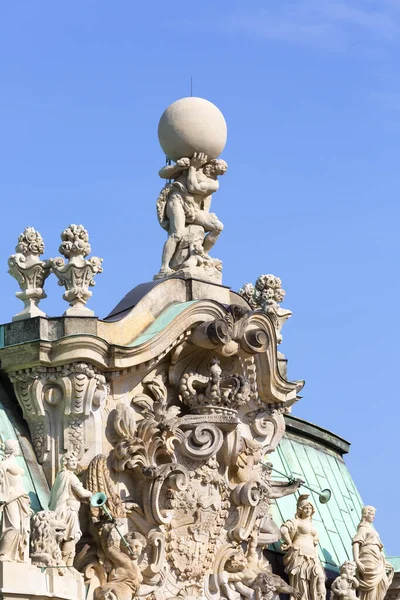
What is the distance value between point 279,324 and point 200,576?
15.2ft

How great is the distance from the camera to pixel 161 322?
101 feet

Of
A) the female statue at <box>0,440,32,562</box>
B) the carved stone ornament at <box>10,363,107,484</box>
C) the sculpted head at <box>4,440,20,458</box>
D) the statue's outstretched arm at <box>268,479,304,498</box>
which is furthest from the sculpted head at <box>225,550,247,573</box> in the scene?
the sculpted head at <box>4,440,20,458</box>

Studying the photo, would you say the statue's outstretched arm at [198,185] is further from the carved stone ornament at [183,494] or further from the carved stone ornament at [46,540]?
the carved stone ornament at [46,540]

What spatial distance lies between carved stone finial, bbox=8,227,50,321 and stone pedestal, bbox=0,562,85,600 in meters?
3.68

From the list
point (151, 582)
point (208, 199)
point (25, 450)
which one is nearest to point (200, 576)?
point (151, 582)

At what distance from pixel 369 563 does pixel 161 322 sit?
560 centimetres

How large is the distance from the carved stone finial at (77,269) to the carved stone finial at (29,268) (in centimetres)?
27

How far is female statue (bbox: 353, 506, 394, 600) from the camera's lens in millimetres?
34000

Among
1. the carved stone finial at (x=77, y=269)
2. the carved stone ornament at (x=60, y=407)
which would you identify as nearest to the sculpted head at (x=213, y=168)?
the carved stone finial at (x=77, y=269)

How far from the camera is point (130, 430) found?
1184 inches

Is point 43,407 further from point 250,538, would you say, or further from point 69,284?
point 250,538

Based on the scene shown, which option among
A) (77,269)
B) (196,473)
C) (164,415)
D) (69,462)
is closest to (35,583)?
(69,462)

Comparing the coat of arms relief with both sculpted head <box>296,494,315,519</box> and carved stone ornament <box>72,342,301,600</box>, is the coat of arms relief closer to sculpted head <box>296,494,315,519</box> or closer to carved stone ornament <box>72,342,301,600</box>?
carved stone ornament <box>72,342,301,600</box>

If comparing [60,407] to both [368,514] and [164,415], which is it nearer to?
[164,415]
